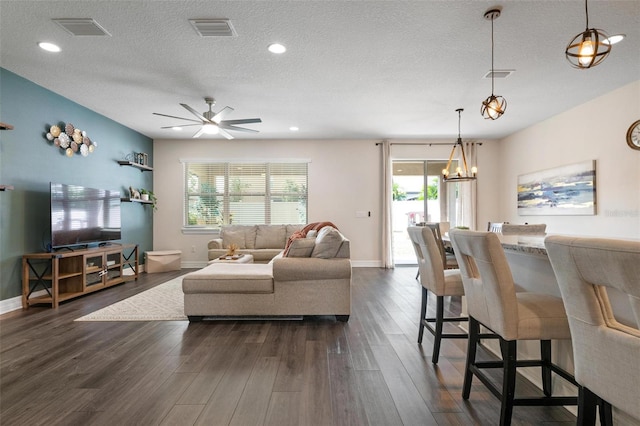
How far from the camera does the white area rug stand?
3.22 metres

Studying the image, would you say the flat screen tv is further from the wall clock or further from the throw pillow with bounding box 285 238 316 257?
the wall clock

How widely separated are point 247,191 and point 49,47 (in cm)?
406

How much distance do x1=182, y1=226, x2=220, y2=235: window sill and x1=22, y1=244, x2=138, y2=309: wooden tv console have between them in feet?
5.47

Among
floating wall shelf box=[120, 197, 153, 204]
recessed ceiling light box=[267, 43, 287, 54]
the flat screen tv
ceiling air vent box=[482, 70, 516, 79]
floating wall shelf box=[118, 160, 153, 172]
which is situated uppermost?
recessed ceiling light box=[267, 43, 287, 54]

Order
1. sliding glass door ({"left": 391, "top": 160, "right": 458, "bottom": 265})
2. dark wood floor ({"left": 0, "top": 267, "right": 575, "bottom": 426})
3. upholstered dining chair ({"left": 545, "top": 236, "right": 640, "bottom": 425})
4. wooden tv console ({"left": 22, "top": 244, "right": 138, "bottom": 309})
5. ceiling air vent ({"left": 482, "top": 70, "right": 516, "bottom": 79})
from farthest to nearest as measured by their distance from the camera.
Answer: sliding glass door ({"left": 391, "top": 160, "right": 458, "bottom": 265}), wooden tv console ({"left": 22, "top": 244, "right": 138, "bottom": 309}), ceiling air vent ({"left": 482, "top": 70, "right": 516, "bottom": 79}), dark wood floor ({"left": 0, "top": 267, "right": 575, "bottom": 426}), upholstered dining chair ({"left": 545, "top": 236, "right": 640, "bottom": 425})

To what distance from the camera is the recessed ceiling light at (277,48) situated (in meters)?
2.96

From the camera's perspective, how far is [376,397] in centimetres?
179

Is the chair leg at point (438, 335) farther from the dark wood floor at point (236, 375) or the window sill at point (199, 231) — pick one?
the window sill at point (199, 231)

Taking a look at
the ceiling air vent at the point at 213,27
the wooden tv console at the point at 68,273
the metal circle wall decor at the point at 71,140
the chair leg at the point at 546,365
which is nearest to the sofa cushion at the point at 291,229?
the wooden tv console at the point at 68,273

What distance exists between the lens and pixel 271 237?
6172 millimetres

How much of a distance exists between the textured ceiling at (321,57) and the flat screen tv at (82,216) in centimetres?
119

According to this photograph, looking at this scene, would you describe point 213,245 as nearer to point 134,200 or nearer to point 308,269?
point 134,200

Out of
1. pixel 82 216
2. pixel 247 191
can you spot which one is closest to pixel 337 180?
pixel 247 191

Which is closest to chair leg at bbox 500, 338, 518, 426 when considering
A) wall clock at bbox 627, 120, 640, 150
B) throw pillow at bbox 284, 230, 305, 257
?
throw pillow at bbox 284, 230, 305, 257
